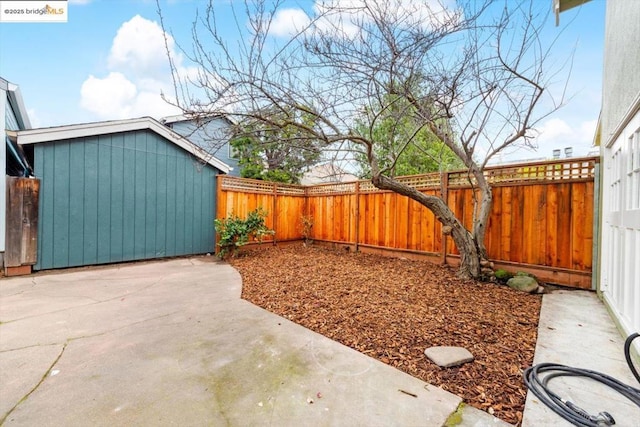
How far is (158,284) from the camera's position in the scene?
4.26 metres

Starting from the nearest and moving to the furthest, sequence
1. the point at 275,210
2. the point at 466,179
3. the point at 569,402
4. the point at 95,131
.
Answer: the point at 569,402, the point at 466,179, the point at 95,131, the point at 275,210

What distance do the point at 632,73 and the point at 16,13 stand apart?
8038 mm

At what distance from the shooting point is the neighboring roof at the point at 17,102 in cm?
472

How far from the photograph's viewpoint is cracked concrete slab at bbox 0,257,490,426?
153 centimetres

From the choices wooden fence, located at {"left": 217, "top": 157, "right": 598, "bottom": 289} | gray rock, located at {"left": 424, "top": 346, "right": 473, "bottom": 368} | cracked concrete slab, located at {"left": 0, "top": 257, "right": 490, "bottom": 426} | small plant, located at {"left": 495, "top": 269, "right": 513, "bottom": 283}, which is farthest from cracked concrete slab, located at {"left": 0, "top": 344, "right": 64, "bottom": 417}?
small plant, located at {"left": 495, "top": 269, "right": 513, "bottom": 283}

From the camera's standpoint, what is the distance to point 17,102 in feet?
19.1

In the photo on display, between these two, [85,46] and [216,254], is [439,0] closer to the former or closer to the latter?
[216,254]

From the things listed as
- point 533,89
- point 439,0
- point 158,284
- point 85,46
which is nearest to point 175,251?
point 158,284

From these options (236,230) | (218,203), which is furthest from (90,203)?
(236,230)

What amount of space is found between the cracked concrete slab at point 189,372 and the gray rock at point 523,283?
2.92m

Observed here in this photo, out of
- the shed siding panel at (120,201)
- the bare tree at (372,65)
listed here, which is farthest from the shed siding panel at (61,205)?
the bare tree at (372,65)

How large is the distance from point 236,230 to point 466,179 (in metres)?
4.83

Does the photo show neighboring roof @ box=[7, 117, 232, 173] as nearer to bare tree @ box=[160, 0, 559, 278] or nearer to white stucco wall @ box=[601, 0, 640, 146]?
bare tree @ box=[160, 0, 559, 278]

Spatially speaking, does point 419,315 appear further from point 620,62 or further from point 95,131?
point 95,131
